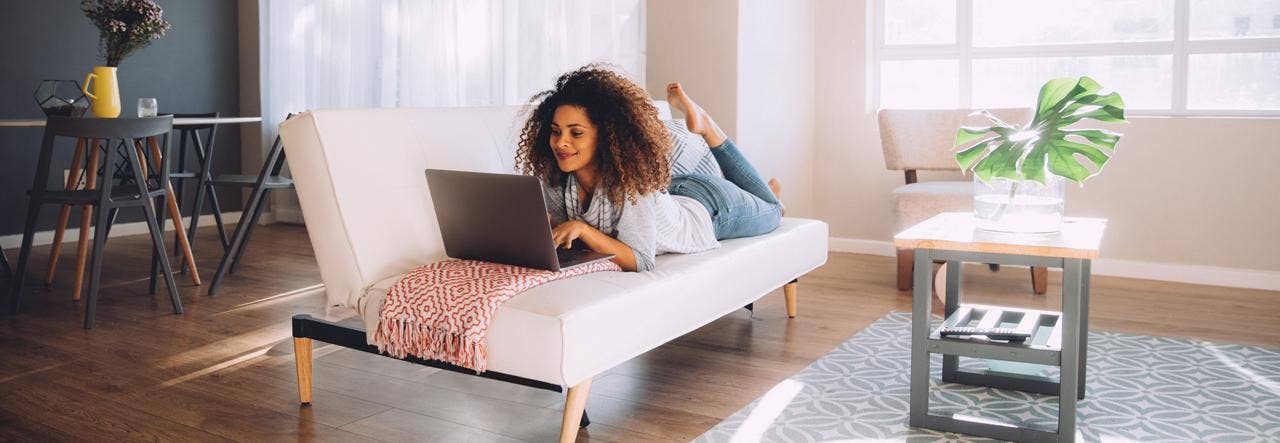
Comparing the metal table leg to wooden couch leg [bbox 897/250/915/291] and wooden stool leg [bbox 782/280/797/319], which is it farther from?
wooden couch leg [bbox 897/250/915/291]

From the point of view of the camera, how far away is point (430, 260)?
2.69 meters

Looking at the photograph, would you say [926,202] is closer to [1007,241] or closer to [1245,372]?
[1245,372]

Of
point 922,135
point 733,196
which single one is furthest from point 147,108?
point 922,135

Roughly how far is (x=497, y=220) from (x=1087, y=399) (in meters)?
1.65

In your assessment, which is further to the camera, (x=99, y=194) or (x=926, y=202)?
(x=926, y=202)

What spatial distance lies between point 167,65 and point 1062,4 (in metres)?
4.74

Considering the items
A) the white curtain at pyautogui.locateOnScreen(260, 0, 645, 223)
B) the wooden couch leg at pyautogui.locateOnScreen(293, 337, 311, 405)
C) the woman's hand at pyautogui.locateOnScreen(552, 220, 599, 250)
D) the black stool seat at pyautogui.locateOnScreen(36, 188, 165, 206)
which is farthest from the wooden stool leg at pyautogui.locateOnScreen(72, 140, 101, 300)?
the woman's hand at pyautogui.locateOnScreen(552, 220, 599, 250)

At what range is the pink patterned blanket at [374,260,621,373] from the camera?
226 centimetres

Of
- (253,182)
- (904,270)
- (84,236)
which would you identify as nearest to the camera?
(84,236)

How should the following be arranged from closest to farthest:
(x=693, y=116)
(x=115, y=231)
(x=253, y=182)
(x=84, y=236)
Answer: (x=693, y=116) → (x=84, y=236) → (x=253, y=182) → (x=115, y=231)

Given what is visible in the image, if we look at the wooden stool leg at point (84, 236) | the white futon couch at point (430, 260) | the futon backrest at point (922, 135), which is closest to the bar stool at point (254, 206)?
the wooden stool leg at point (84, 236)

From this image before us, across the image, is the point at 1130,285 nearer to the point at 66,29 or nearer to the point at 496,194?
the point at 496,194

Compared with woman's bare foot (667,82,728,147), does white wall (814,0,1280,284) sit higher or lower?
lower

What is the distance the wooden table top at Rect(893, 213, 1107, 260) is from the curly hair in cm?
66
